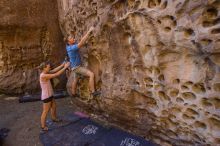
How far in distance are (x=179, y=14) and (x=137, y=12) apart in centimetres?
67

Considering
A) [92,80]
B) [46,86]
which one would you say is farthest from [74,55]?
[46,86]

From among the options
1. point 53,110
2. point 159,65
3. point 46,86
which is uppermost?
point 159,65

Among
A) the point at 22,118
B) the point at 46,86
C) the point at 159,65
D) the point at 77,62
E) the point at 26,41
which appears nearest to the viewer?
the point at 159,65

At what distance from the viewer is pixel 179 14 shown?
9.98 feet

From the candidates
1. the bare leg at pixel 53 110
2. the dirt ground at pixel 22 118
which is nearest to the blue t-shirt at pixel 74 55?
the bare leg at pixel 53 110

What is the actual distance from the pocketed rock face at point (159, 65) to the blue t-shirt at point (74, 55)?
9.7 inches

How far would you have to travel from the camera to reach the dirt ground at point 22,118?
450cm

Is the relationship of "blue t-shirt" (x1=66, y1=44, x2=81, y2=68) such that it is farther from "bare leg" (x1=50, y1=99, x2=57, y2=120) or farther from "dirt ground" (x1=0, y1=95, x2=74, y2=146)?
"dirt ground" (x1=0, y1=95, x2=74, y2=146)

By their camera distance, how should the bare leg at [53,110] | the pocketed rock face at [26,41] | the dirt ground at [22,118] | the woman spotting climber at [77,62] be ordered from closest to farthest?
the dirt ground at [22,118] → the woman spotting climber at [77,62] → the bare leg at [53,110] → the pocketed rock face at [26,41]

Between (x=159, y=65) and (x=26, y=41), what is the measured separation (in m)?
4.27

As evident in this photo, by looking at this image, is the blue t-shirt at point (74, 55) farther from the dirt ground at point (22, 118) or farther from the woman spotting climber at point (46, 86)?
the dirt ground at point (22, 118)

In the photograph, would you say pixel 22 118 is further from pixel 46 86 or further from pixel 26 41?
pixel 26 41

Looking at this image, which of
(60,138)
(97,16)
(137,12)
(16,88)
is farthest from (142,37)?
(16,88)

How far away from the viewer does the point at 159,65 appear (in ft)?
11.5
